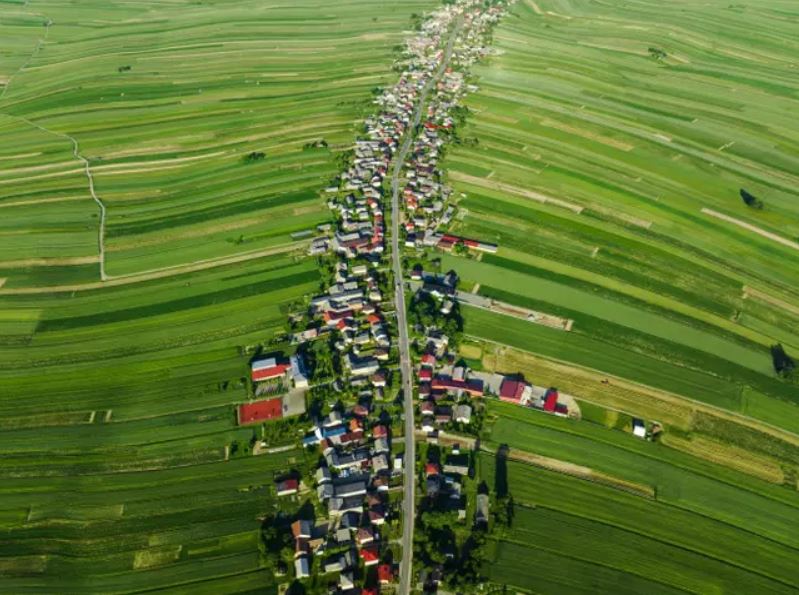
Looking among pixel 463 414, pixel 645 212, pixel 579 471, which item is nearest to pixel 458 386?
pixel 463 414

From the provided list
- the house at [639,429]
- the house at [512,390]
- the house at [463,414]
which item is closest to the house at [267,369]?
the house at [463,414]

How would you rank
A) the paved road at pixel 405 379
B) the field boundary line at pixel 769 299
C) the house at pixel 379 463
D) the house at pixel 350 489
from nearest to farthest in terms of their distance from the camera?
the paved road at pixel 405 379 < the house at pixel 350 489 < the house at pixel 379 463 < the field boundary line at pixel 769 299

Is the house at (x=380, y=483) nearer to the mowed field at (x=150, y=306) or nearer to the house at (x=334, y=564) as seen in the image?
the house at (x=334, y=564)

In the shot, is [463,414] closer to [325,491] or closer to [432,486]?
[432,486]

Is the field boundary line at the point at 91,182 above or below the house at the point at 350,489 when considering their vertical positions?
above

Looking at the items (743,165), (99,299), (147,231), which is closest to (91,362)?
(99,299)

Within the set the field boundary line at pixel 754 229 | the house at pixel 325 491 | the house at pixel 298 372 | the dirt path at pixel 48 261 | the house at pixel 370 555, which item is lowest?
the house at pixel 370 555
